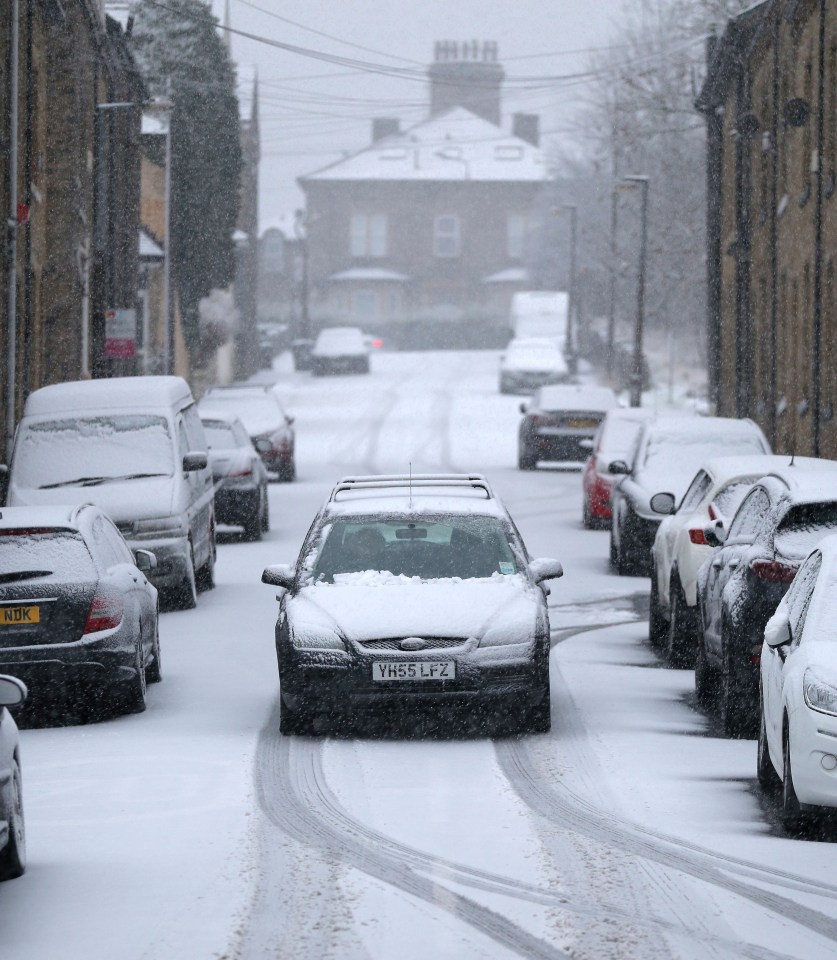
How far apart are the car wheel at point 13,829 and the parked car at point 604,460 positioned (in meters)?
18.8

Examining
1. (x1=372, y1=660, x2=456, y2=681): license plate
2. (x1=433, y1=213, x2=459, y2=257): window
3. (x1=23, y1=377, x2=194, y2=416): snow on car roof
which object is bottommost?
(x1=372, y1=660, x2=456, y2=681): license plate

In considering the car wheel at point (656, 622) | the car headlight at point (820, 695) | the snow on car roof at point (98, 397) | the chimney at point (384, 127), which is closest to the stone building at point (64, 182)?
the snow on car roof at point (98, 397)

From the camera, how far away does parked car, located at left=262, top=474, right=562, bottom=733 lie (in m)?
11.4

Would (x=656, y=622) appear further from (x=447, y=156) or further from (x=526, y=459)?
(x=447, y=156)

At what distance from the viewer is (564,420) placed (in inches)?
1483

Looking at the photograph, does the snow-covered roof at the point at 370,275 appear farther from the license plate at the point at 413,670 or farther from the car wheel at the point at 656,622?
the license plate at the point at 413,670

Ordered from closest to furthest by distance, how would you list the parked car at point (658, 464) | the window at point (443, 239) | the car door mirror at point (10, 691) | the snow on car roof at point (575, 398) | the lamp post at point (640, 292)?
the car door mirror at point (10, 691)
the parked car at point (658, 464)
the snow on car roof at point (575, 398)
the lamp post at point (640, 292)
the window at point (443, 239)

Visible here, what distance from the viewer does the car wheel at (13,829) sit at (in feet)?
25.0

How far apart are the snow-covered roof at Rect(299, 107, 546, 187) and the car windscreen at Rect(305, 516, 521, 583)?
4417 inches

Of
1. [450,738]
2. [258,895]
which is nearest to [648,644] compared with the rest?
[450,738]

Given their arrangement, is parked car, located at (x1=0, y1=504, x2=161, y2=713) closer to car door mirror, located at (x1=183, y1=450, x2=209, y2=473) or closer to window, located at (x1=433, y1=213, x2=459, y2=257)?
car door mirror, located at (x1=183, y1=450, x2=209, y2=473)

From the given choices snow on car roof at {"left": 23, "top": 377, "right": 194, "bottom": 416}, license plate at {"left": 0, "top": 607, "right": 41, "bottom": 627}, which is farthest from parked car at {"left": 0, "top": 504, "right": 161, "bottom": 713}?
snow on car roof at {"left": 23, "top": 377, "right": 194, "bottom": 416}

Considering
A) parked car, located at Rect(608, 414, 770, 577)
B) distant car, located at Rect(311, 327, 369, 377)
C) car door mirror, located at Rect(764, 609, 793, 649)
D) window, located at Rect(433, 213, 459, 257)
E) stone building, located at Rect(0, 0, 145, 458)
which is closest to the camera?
car door mirror, located at Rect(764, 609, 793, 649)

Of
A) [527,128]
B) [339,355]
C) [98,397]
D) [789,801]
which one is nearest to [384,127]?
[527,128]
